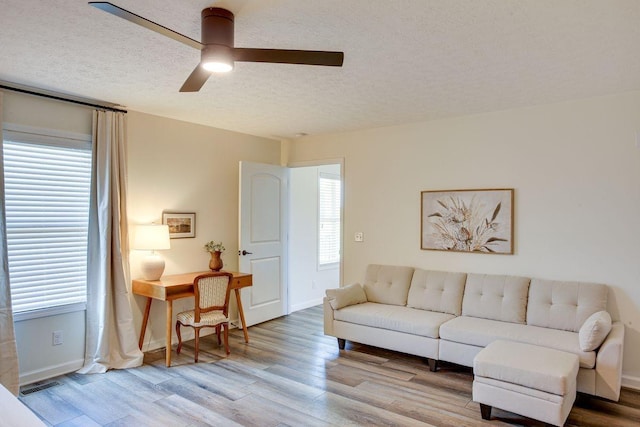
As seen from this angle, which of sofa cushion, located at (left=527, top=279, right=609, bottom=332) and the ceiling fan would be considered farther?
sofa cushion, located at (left=527, top=279, right=609, bottom=332)

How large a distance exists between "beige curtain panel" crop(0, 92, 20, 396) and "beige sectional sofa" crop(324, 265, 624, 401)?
2.74 m

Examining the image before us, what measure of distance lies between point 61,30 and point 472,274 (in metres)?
3.92

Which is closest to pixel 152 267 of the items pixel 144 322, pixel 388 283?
pixel 144 322

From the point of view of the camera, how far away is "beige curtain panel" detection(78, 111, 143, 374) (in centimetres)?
382

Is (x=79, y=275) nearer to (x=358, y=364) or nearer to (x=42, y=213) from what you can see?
(x=42, y=213)

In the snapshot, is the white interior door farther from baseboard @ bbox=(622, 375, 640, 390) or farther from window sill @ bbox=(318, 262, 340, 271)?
baseboard @ bbox=(622, 375, 640, 390)

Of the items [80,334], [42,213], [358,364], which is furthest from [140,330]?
[358,364]

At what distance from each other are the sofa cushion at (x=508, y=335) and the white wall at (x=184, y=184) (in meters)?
2.79

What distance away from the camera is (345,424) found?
284 cm

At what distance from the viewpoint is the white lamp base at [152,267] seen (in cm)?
413

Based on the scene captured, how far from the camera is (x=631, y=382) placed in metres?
3.48

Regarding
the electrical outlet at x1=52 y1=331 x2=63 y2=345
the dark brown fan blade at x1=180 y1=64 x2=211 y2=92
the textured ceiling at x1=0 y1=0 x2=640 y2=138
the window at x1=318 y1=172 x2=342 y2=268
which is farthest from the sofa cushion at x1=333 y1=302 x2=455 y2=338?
the dark brown fan blade at x1=180 y1=64 x2=211 y2=92

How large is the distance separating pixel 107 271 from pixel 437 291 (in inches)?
127

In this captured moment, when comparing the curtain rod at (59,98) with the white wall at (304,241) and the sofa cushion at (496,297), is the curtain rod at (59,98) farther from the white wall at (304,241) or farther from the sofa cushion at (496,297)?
the sofa cushion at (496,297)
